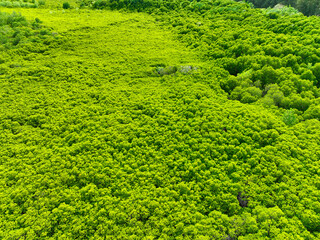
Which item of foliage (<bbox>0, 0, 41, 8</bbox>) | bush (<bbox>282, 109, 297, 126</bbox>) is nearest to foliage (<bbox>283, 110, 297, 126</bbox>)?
bush (<bbox>282, 109, 297, 126</bbox>)

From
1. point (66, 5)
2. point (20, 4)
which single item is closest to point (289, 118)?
point (66, 5)

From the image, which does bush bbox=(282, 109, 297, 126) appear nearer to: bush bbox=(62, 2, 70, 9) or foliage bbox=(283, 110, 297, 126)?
foliage bbox=(283, 110, 297, 126)

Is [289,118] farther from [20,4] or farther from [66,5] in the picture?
[20,4]

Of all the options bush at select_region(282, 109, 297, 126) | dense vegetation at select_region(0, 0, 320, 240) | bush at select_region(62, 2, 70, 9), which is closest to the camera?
dense vegetation at select_region(0, 0, 320, 240)

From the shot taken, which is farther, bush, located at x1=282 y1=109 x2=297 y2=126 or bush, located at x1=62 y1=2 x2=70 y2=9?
bush, located at x1=62 y1=2 x2=70 y2=9

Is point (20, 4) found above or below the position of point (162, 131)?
above

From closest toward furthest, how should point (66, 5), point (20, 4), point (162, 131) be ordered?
point (162, 131) < point (20, 4) < point (66, 5)

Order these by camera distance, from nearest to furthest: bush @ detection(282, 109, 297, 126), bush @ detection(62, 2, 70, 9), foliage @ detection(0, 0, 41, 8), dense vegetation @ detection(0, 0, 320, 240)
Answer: dense vegetation @ detection(0, 0, 320, 240), bush @ detection(282, 109, 297, 126), foliage @ detection(0, 0, 41, 8), bush @ detection(62, 2, 70, 9)

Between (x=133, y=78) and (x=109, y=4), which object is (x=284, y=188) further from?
(x=109, y=4)

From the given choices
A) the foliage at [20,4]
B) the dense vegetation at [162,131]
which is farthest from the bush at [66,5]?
the dense vegetation at [162,131]

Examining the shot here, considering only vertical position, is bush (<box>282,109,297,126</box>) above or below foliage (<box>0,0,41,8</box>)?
below
